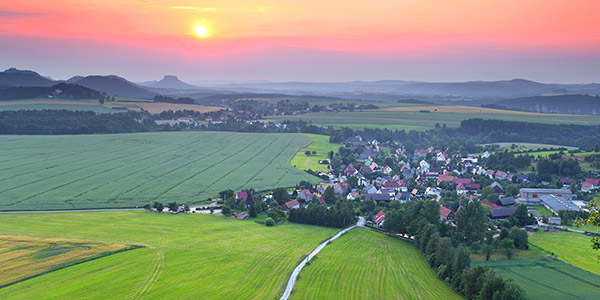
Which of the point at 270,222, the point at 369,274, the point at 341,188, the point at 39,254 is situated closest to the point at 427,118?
the point at 341,188

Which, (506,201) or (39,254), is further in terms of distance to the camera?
(506,201)

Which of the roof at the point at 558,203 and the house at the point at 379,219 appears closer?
the house at the point at 379,219

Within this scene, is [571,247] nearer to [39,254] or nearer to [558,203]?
[558,203]

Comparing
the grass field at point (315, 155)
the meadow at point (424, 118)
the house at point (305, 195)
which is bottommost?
the house at point (305, 195)

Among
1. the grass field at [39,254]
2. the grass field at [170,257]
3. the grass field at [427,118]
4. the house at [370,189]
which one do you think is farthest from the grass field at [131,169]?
the grass field at [427,118]

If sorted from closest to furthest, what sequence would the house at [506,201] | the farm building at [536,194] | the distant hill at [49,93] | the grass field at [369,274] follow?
the grass field at [369,274]
the house at [506,201]
the farm building at [536,194]
the distant hill at [49,93]

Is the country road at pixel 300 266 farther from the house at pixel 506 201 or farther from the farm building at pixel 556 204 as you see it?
the farm building at pixel 556 204
